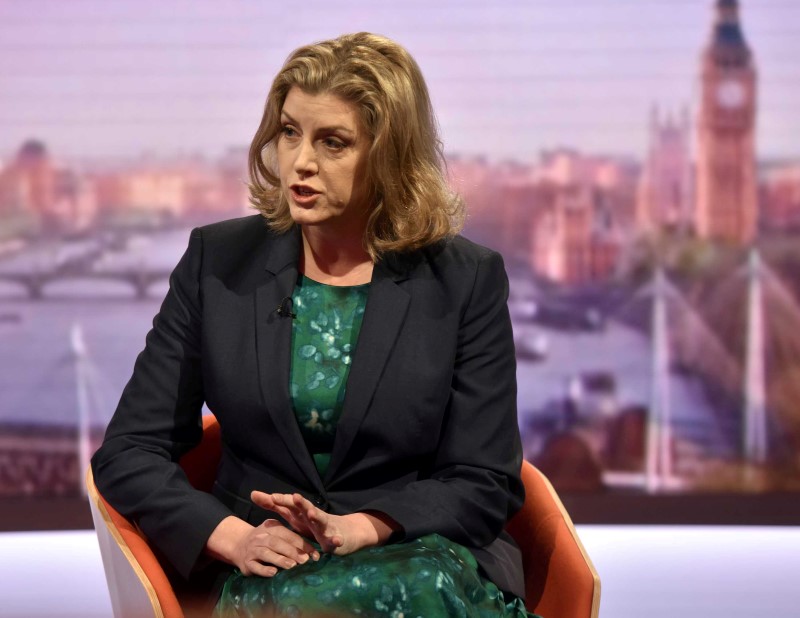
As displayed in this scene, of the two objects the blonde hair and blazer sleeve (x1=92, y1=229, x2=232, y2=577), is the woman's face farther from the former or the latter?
blazer sleeve (x1=92, y1=229, x2=232, y2=577)

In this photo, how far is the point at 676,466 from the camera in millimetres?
4473

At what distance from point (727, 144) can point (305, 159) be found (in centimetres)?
269

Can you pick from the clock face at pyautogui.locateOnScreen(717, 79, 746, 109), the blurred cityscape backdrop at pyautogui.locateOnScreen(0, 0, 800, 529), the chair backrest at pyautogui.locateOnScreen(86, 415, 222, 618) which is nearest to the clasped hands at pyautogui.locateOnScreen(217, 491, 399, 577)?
the chair backrest at pyautogui.locateOnScreen(86, 415, 222, 618)

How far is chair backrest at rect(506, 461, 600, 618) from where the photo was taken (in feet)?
7.12

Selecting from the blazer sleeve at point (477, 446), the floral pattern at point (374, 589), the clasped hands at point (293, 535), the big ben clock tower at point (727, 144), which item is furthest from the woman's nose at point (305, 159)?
the big ben clock tower at point (727, 144)

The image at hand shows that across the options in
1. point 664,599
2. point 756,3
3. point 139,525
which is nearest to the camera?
point 139,525

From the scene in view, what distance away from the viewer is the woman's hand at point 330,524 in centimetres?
192

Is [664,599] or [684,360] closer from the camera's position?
[664,599]

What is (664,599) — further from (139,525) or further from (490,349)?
(139,525)

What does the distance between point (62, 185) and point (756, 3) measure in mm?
2670

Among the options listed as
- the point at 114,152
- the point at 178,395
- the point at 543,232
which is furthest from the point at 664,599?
the point at 114,152

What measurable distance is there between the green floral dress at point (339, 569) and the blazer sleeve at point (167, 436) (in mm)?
144

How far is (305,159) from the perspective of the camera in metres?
2.12

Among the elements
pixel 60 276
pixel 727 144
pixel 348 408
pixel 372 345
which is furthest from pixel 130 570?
pixel 727 144
